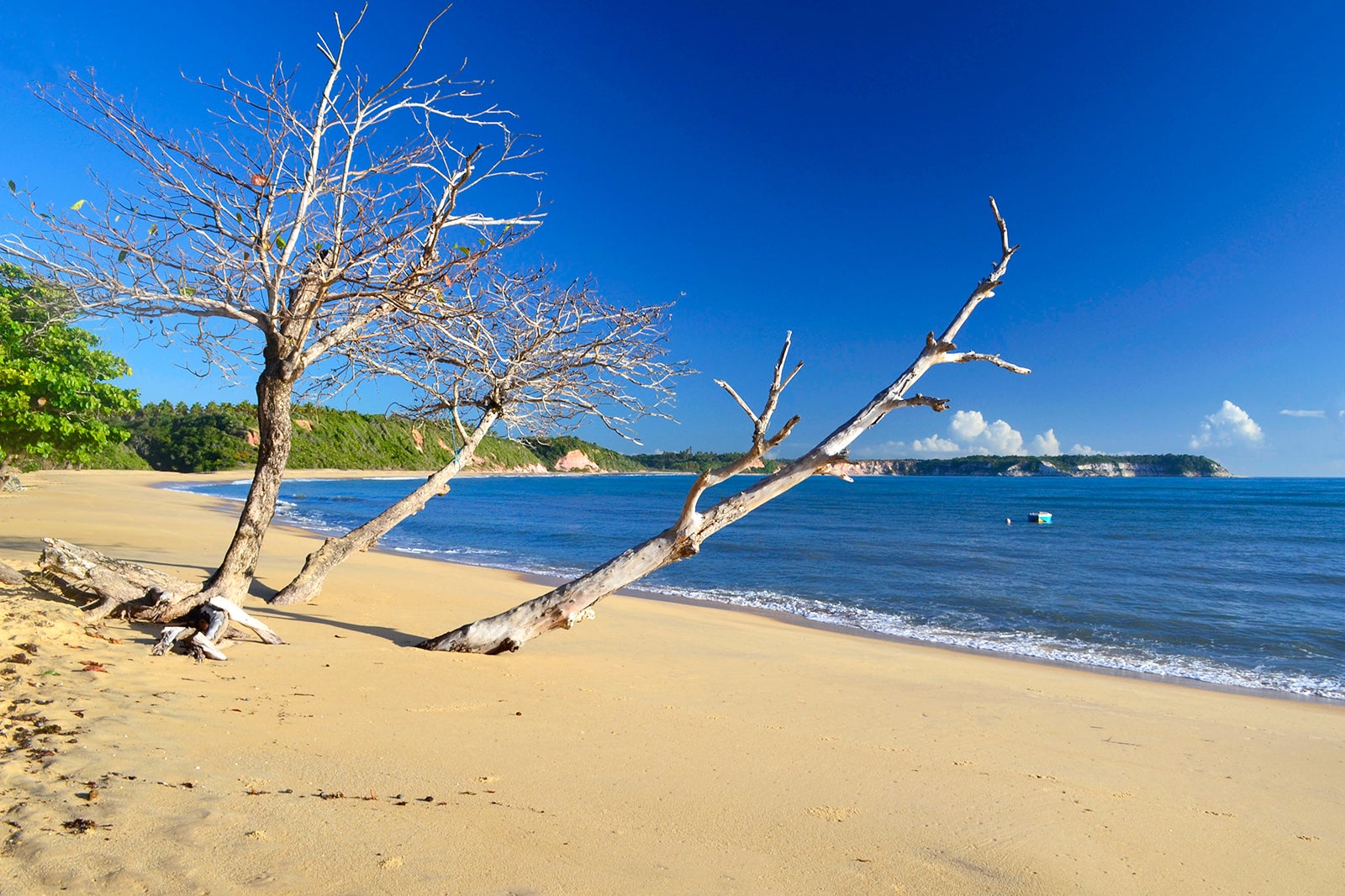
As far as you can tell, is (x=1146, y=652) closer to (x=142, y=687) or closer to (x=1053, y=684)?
(x=1053, y=684)

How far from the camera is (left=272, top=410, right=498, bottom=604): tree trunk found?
28.4ft

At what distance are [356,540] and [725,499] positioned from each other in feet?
16.5

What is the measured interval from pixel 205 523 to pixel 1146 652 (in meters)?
23.5

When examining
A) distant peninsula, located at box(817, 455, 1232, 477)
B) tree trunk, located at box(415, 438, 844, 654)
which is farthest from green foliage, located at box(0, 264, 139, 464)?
distant peninsula, located at box(817, 455, 1232, 477)

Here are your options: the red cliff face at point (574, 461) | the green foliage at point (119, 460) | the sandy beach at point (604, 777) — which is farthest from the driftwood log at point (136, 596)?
the green foliage at point (119, 460)

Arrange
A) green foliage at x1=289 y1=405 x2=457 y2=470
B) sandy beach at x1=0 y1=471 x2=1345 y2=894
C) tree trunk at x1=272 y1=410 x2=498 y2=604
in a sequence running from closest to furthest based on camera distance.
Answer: sandy beach at x1=0 y1=471 x2=1345 y2=894, tree trunk at x1=272 y1=410 x2=498 y2=604, green foliage at x1=289 y1=405 x2=457 y2=470

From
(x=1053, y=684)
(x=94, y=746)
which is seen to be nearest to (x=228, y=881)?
(x=94, y=746)

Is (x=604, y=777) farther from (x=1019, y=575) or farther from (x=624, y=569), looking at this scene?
(x=1019, y=575)

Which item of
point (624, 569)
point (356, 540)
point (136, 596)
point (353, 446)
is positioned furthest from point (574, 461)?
point (624, 569)

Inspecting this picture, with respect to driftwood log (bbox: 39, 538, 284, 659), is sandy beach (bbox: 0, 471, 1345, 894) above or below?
below

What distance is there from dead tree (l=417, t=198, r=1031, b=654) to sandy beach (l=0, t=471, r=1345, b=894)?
347 mm

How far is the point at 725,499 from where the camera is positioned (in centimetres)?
638

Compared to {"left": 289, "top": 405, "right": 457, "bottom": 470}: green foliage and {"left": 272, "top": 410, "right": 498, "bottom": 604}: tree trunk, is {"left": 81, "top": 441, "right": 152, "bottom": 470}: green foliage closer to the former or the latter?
{"left": 289, "top": 405, "right": 457, "bottom": 470}: green foliage

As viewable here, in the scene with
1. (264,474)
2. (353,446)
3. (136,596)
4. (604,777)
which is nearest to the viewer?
(604,777)
